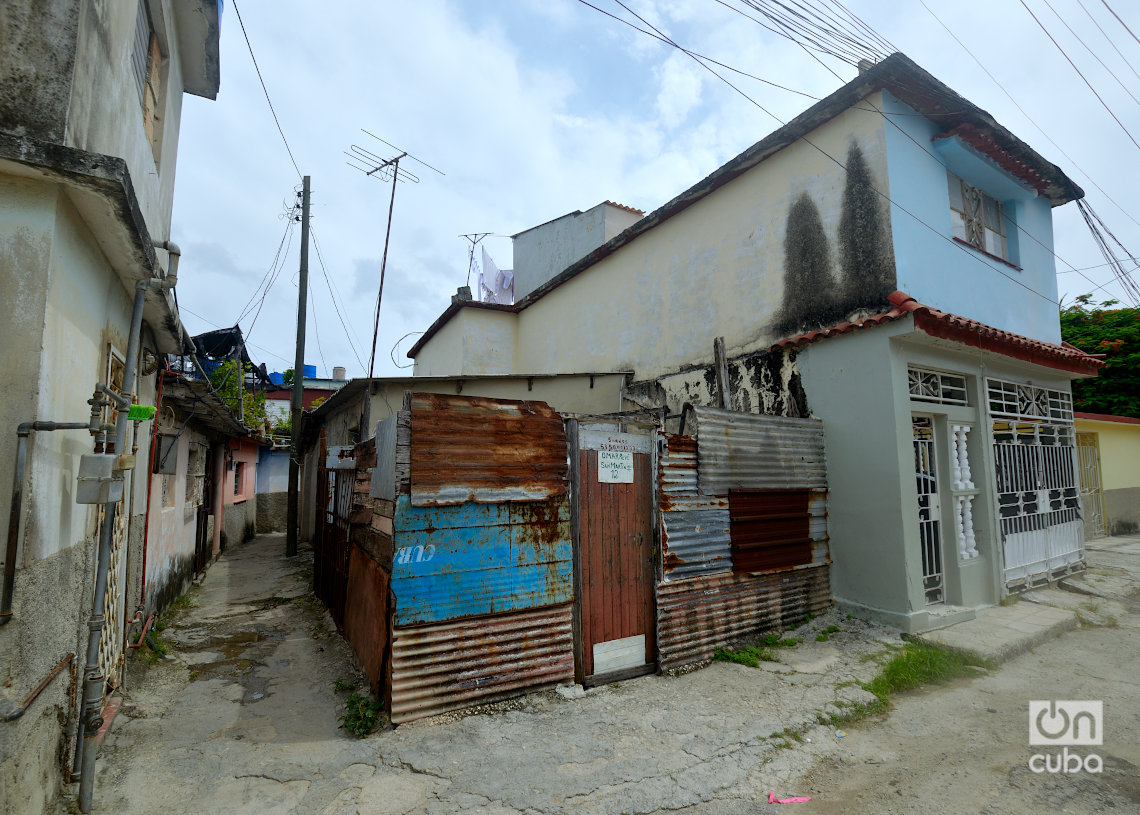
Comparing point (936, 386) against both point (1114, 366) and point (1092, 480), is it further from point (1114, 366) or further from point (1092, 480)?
point (1114, 366)

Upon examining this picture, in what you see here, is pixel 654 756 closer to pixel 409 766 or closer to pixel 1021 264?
pixel 409 766

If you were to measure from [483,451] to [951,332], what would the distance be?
18.0ft

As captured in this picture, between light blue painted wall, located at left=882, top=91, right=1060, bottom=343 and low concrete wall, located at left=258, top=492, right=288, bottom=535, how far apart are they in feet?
62.6

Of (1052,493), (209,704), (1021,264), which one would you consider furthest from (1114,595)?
(209,704)

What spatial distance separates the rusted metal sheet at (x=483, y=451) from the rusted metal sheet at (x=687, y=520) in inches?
46.0

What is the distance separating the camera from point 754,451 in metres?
6.25

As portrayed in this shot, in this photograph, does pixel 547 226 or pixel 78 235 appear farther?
pixel 547 226

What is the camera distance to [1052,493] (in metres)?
8.75

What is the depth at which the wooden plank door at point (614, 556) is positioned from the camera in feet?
16.1

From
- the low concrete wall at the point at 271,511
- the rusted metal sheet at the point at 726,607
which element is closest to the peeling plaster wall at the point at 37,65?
the rusted metal sheet at the point at 726,607

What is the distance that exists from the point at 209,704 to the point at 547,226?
14.9m

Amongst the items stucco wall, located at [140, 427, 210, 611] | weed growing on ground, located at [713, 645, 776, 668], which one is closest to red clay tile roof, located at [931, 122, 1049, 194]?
weed growing on ground, located at [713, 645, 776, 668]

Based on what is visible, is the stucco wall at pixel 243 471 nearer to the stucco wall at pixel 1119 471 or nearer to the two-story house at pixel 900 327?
the two-story house at pixel 900 327

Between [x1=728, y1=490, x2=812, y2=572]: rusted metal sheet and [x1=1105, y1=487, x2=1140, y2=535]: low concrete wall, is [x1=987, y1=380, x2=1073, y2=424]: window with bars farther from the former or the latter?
[x1=1105, y1=487, x2=1140, y2=535]: low concrete wall
